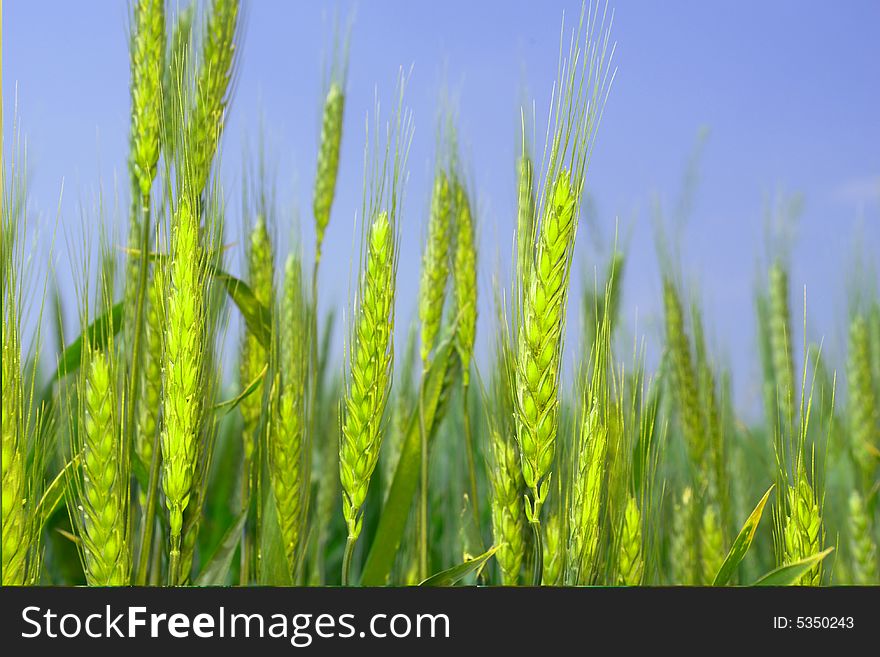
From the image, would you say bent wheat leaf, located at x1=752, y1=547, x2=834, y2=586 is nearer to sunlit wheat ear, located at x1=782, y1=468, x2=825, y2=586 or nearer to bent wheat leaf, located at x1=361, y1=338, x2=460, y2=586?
sunlit wheat ear, located at x1=782, y1=468, x2=825, y2=586

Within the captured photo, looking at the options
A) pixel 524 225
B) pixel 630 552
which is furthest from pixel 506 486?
pixel 524 225

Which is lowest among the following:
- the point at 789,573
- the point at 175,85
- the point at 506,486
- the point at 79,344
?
the point at 789,573

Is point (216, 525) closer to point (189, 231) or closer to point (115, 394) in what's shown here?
point (115, 394)

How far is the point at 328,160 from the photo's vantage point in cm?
109

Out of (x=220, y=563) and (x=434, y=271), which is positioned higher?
(x=434, y=271)

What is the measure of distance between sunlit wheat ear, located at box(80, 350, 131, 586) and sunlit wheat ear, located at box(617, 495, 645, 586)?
1.64ft

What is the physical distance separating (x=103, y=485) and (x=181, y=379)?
0.46 feet

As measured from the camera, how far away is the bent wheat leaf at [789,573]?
0.71m

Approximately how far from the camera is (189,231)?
718mm

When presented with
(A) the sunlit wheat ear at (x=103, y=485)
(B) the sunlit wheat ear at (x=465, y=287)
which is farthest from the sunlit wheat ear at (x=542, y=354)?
Answer: (A) the sunlit wheat ear at (x=103, y=485)

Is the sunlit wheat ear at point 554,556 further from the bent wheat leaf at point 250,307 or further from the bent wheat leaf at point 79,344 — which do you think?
the bent wheat leaf at point 79,344

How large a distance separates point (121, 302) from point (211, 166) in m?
0.26

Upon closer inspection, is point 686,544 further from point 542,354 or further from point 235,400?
point 235,400
